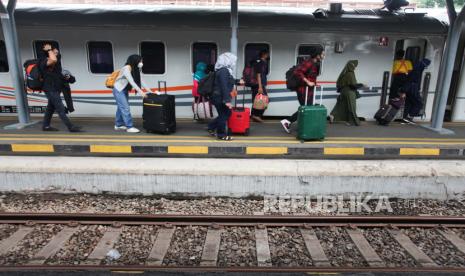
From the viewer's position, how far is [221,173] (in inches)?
232

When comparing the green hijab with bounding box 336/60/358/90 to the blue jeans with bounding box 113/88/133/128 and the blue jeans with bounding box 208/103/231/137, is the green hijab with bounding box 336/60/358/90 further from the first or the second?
the blue jeans with bounding box 113/88/133/128

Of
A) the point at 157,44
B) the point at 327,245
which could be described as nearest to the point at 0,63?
the point at 157,44

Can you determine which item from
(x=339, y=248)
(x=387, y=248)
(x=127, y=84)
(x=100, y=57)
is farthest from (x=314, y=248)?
(x=100, y=57)

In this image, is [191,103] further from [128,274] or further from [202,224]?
[128,274]

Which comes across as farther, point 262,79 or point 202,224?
point 262,79

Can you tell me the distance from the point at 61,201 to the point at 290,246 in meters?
3.95

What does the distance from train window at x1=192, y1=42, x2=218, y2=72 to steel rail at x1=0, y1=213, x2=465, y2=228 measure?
15.9 feet

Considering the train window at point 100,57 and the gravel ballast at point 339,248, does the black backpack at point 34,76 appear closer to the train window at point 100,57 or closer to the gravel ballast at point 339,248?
the train window at point 100,57

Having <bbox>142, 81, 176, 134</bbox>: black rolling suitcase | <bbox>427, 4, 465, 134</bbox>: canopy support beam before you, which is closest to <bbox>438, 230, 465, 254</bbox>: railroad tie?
<bbox>427, 4, 465, 134</bbox>: canopy support beam

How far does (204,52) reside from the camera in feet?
28.6

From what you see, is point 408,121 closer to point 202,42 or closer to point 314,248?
point 202,42

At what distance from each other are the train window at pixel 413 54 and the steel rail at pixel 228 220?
553 cm

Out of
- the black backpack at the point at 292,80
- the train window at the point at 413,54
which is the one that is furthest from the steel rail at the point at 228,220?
the train window at the point at 413,54

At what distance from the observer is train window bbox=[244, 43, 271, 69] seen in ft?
28.5
